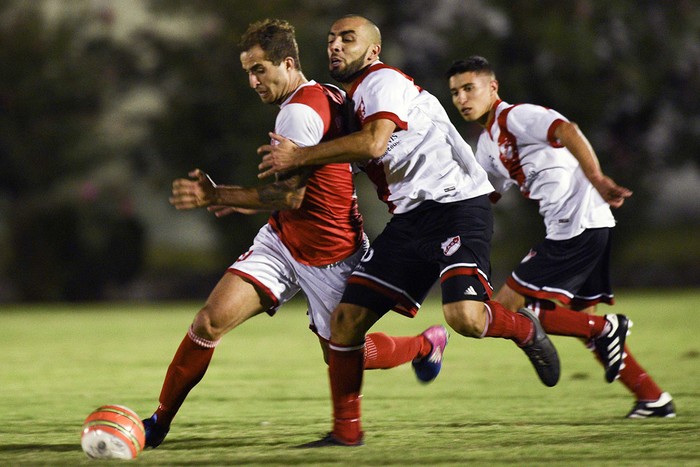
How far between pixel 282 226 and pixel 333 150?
0.75 m

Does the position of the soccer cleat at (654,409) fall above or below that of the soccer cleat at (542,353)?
below

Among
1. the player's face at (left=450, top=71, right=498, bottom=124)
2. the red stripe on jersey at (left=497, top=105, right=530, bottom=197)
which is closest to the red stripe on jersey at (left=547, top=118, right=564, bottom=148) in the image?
the red stripe on jersey at (left=497, top=105, right=530, bottom=197)

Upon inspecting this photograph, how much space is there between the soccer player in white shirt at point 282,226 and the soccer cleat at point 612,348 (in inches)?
63.7

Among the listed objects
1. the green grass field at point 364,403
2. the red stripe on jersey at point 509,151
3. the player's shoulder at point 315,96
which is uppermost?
the player's shoulder at point 315,96

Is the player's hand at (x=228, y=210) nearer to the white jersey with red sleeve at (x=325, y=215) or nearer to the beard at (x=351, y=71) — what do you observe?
the white jersey with red sleeve at (x=325, y=215)

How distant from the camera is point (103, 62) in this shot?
92.5ft

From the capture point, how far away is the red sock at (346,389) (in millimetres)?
5469

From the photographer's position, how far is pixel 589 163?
6.38 meters

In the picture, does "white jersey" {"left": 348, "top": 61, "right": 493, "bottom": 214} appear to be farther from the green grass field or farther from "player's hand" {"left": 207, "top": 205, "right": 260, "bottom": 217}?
the green grass field

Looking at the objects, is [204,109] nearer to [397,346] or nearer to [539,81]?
[539,81]

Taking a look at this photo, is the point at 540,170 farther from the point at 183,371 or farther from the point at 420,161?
the point at 183,371

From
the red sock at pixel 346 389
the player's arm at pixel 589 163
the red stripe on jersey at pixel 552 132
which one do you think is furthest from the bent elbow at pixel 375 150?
the red stripe on jersey at pixel 552 132

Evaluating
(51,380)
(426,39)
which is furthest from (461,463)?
(426,39)

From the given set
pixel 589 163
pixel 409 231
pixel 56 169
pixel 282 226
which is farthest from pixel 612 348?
pixel 56 169
